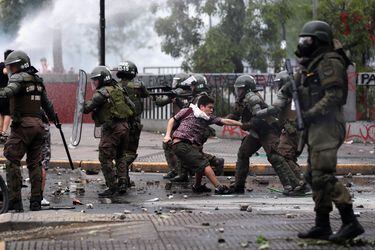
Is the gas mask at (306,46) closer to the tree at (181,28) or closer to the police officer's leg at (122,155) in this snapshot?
the police officer's leg at (122,155)

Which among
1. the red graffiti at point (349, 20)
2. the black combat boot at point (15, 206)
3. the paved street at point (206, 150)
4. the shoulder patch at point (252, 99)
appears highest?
the red graffiti at point (349, 20)

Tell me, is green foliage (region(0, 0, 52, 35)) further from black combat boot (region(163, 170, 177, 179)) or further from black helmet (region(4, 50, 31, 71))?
black helmet (region(4, 50, 31, 71))

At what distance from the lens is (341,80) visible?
707cm

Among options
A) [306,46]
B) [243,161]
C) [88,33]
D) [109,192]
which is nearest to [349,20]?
[243,161]

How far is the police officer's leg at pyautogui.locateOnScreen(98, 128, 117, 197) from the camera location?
1098cm

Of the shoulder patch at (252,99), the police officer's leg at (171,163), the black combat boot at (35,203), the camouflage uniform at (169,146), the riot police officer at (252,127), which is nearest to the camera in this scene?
the black combat boot at (35,203)

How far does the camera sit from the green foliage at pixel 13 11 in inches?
1092

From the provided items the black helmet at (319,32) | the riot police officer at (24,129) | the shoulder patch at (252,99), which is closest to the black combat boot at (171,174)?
the shoulder patch at (252,99)

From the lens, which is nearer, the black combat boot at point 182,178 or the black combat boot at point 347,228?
the black combat boot at point 347,228

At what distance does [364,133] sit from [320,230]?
1089cm

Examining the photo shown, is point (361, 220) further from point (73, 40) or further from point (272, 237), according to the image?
point (73, 40)

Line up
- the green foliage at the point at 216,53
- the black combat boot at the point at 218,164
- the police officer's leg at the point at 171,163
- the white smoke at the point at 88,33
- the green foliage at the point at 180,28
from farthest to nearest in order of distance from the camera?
the white smoke at the point at 88,33 < the green foliage at the point at 180,28 < the green foliage at the point at 216,53 < the police officer's leg at the point at 171,163 < the black combat boot at the point at 218,164

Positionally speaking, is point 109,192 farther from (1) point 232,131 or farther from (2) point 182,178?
(1) point 232,131

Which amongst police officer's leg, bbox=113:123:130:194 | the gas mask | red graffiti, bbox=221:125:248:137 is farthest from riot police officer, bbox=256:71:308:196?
red graffiti, bbox=221:125:248:137
